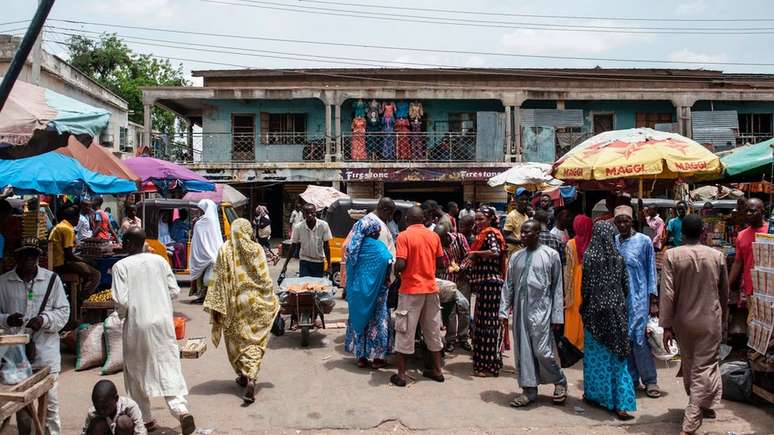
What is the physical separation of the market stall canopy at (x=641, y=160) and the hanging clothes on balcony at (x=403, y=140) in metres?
15.1

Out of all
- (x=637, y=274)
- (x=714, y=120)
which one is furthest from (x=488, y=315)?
(x=714, y=120)

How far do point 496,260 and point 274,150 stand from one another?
1734 cm

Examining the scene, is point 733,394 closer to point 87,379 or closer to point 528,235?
point 528,235

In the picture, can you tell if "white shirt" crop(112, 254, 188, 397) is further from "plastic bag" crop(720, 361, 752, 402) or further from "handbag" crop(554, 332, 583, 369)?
"plastic bag" crop(720, 361, 752, 402)

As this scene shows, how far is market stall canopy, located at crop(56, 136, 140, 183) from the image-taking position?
681cm

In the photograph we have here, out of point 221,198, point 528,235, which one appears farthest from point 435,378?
point 221,198

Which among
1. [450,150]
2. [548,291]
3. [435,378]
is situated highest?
[450,150]

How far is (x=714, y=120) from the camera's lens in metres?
21.9

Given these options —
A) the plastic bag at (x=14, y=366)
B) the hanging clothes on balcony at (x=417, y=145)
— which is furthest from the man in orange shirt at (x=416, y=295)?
the hanging clothes on balcony at (x=417, y=145)

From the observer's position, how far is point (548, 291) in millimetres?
5234

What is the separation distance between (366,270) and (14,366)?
328cm

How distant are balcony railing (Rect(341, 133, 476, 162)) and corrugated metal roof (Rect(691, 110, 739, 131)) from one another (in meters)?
8.08

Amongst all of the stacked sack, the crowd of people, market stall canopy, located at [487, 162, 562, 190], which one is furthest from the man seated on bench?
market stall canopy, located at [487, 162, 562, 190]

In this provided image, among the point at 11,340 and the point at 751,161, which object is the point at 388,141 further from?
the point at 11,340
